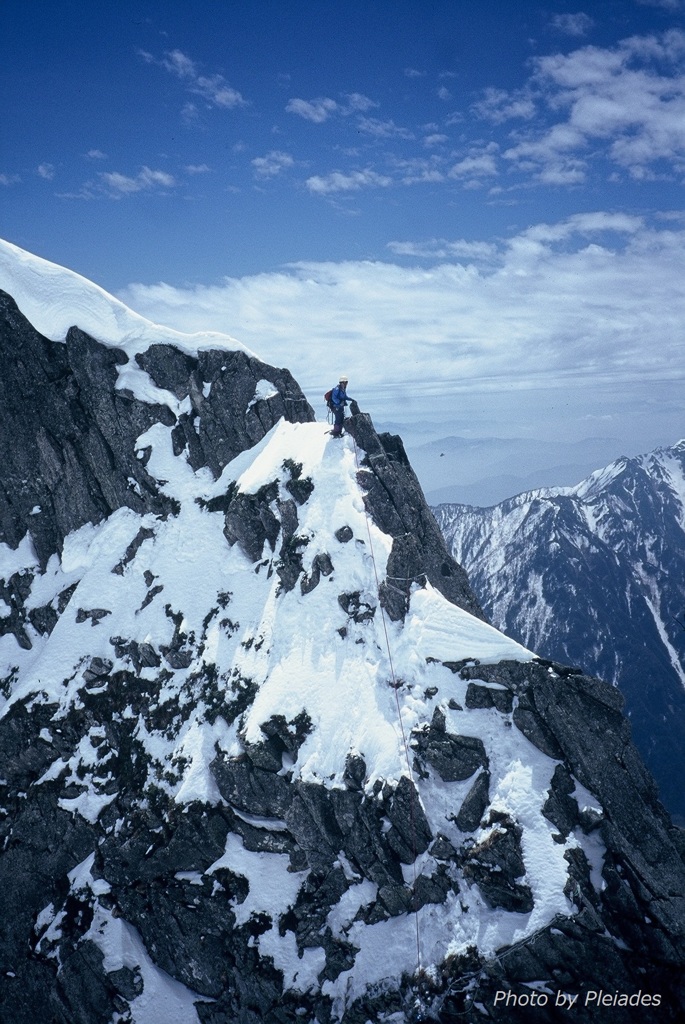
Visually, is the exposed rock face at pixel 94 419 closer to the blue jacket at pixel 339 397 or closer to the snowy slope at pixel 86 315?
the snowy slope at pixel 86 315

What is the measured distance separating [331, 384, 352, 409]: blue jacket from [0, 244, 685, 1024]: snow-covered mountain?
8.68ft

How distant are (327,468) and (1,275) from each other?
128 ft

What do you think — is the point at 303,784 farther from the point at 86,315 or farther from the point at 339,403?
the point at 86,315

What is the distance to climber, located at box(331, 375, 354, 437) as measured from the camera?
40938 millimetres

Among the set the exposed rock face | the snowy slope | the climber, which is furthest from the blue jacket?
the snowy slope

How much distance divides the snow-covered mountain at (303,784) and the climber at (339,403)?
4.93ft

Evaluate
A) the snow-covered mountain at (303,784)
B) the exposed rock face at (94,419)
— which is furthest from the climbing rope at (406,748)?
the exposed rock face at (94,419)

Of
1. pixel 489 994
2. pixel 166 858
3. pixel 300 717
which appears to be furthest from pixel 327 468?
pixel 489 994

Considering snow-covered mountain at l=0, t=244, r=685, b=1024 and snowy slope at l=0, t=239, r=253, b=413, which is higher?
snowy slope at l=0, t=239, r=253, b=413

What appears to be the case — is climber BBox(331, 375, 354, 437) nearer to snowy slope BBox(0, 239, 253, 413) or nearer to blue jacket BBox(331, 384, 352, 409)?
blue jacket BBox(331, 384, 352, 409)

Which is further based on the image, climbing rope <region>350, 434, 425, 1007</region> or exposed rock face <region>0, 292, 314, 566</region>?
exposed rock face <region>0, 292, 314, 566</region>

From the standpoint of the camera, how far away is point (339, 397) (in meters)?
41.7

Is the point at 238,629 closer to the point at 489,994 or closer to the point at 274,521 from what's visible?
the point at 274,521

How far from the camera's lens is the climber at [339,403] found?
4094 cm
